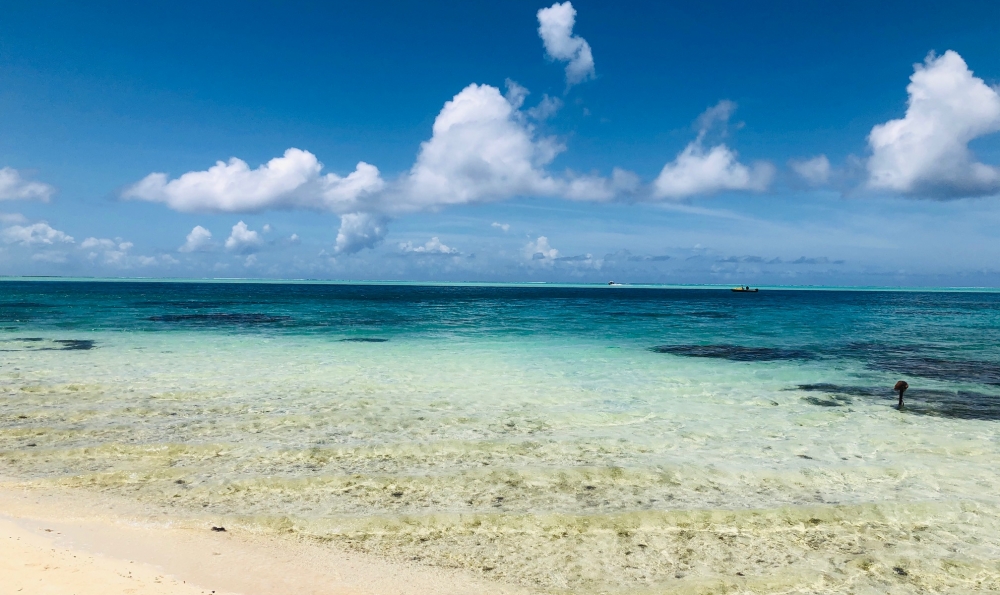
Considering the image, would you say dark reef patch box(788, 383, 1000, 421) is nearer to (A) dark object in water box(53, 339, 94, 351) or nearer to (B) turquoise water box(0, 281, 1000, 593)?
(B) turquoise water box(0, 281, 1000, 593)

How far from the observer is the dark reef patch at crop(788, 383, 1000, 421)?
15023 mm

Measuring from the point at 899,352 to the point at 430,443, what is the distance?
27.4 meters

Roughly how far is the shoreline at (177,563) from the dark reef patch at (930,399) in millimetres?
14193

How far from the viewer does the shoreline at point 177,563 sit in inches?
228

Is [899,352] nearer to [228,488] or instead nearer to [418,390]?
[418,390]

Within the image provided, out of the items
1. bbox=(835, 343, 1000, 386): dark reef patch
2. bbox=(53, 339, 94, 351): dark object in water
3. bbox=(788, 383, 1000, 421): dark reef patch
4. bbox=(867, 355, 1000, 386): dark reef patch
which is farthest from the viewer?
bbox=(53, 339, 94, 351): dark object in water

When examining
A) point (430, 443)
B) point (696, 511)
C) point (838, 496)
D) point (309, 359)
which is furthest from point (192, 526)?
point (309, 359)

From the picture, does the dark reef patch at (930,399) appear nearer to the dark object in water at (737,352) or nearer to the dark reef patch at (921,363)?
the dark reef patch at (921,363)

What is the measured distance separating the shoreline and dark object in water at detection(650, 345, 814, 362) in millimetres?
22101

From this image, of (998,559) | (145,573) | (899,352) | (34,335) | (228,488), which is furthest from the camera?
(34,335)

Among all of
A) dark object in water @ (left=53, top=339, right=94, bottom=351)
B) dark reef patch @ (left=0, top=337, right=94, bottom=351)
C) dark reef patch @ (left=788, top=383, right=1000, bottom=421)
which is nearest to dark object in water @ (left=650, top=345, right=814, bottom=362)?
dark reef patch @ (left=788, top=383, right=1000, bottom=421)

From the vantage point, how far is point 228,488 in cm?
884

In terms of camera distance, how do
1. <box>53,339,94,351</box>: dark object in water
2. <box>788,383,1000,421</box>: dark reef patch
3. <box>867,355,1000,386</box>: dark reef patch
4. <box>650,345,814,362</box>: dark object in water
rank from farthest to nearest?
1. <box>650,345,814,362</box>: dark object in water
2. <box>53,339,94,351</box>: dark object in water
3. <box>867,355,1000,386</box>: dark reef patch
4. <box>788,383,1000,421</box>: dark reef patch

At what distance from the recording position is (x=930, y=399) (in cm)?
1675
